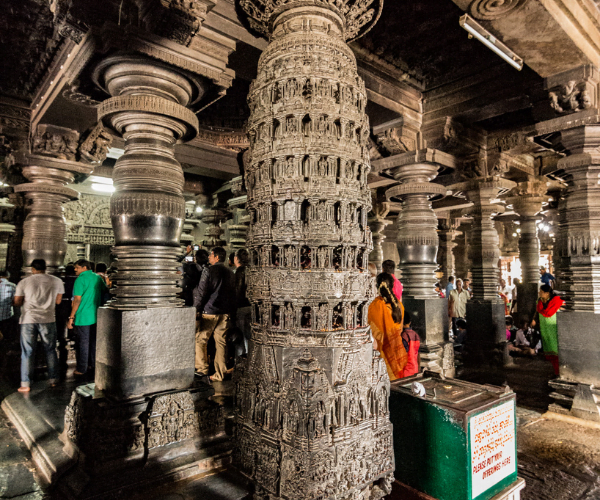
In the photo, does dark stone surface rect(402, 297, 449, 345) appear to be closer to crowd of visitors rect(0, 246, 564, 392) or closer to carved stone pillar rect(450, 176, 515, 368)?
crowd of visitors rect(0, 246, 564, 392)

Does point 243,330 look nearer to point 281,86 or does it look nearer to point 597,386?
point 281,86

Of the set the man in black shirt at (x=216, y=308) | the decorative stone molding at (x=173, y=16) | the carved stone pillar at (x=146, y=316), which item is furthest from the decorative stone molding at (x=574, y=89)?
the man in black shirt at (x=216, y=308)

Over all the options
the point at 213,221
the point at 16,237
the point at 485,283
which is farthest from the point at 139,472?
the point at 16,237

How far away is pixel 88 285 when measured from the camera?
4848mm

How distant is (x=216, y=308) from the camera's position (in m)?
4.78

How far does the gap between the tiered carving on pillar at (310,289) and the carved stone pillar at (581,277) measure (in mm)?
3906

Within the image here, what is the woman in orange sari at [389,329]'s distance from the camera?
376cm

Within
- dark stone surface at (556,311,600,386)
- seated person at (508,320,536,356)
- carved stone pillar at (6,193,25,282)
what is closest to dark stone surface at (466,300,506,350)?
seated person at (508,320,536,356)

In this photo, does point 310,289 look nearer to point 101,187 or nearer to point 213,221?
point 213,221

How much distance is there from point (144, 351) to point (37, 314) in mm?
2843

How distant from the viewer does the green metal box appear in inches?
74.4

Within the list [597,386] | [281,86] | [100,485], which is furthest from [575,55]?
[100,485]

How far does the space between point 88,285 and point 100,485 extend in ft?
10.3

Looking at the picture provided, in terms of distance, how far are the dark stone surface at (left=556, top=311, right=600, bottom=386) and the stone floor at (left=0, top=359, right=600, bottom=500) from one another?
582 millimetres
